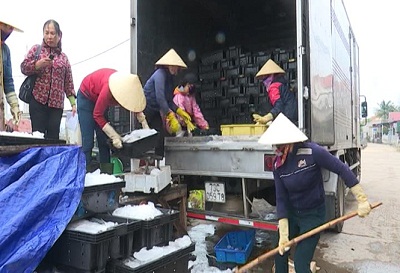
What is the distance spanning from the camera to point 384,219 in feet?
20.0

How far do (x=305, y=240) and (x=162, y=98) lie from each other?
82.9 inches

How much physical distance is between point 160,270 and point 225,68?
204 inches

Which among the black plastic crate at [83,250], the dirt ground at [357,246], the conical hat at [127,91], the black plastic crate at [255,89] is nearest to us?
the black plastic crate at [83,250]

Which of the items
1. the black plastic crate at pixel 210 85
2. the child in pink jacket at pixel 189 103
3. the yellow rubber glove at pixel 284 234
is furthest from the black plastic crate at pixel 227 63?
the yellow rubber glove at pixel 284 234

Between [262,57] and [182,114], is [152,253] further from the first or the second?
[262,57]

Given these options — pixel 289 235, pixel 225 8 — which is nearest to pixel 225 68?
pixel 225 8

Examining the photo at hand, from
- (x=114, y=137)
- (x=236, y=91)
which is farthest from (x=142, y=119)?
(x=236, y=91)

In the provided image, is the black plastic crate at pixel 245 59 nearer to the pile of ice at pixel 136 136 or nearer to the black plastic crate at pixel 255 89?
the black plastic crate at pixel 255 89

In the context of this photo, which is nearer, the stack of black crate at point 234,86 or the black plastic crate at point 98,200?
the black plastic crate at point 98,200

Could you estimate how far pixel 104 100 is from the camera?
3.49 metres

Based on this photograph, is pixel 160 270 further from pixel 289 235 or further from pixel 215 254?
pixel 215 254

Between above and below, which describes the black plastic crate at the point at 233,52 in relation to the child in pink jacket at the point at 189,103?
above

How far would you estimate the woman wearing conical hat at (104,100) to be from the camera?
3.41 meters

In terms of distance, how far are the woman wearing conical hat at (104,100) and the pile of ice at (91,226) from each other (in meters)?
1.22
